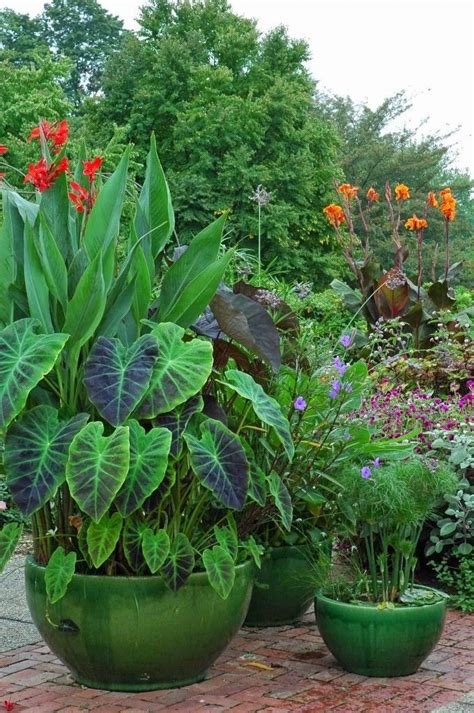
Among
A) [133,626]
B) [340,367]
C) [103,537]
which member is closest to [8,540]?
[103,537]

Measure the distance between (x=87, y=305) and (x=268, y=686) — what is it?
1.60 metres

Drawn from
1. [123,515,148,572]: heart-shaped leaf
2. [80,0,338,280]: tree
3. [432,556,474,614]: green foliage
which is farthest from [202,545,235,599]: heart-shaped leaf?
[80,0,338,280]: tree

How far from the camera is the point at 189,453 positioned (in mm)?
3562

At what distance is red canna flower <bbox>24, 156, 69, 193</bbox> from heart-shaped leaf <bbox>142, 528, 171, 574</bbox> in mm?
1346

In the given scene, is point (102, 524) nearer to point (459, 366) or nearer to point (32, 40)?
point (459, 366)

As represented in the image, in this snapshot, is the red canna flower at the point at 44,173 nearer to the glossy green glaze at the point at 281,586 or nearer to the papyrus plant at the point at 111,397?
the papyrus plant at the point at 111,397

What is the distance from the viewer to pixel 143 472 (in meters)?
3.40

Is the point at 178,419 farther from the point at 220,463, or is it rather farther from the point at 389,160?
the point at 389,160

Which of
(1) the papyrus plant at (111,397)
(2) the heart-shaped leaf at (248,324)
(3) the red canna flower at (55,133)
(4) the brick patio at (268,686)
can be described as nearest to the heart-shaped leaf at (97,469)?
(1) the papyrus plant at (111,397)

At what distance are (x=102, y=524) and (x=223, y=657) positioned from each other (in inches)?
41.3

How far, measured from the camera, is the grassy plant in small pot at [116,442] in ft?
11.1

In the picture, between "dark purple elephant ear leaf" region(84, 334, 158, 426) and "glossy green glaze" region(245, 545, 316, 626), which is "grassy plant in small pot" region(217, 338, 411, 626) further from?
"dark purple elephant ear leaf" region(84, 334, 158, 426)

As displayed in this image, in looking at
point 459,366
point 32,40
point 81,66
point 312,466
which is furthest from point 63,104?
point 81,66

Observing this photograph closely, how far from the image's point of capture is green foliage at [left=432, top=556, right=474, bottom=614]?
4969 mm
